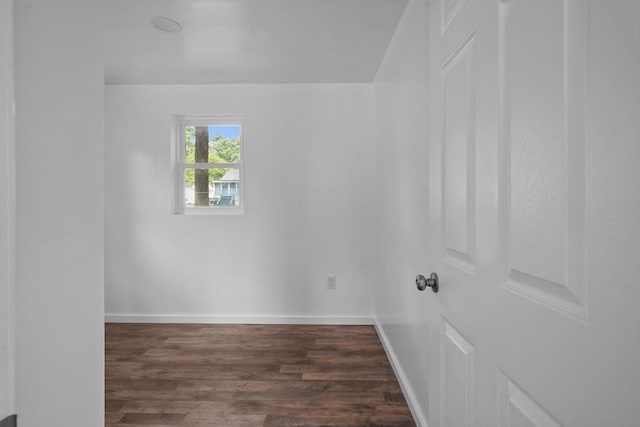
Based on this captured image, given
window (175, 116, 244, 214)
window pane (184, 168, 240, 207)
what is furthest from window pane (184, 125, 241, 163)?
window pane (184, 168, 240, 207)

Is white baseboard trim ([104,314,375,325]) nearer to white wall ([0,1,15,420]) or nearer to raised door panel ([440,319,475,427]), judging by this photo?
raised door panel ([440,319,475,427])

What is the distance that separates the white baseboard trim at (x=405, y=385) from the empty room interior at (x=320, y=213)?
2 cm

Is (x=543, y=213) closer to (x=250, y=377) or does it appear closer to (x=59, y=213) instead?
(x=59, y=213)

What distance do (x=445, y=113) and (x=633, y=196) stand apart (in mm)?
653

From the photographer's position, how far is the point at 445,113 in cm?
101

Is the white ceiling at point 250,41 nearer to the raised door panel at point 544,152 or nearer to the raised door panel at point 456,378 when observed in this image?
the raised door panel at point 544,152

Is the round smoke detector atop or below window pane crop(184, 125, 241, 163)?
atop

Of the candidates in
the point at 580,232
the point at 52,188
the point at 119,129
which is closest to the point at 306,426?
the point at 52,188

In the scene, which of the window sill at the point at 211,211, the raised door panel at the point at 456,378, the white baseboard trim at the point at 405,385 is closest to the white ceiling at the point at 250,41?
the window sill at the point at 211,211

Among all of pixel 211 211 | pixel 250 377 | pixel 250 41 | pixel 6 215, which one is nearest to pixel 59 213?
pixel 6 215

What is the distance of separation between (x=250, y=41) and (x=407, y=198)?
5.40 ft

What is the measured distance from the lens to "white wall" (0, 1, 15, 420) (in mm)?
614

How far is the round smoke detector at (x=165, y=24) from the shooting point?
2.34 m

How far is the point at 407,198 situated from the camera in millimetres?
2158
